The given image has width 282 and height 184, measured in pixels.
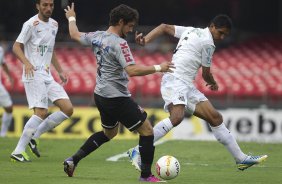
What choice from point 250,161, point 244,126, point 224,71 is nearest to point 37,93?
point 250,161

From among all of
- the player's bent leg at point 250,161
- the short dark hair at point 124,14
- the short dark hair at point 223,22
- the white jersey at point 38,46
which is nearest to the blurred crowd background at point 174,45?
the white jersey at point 38,46

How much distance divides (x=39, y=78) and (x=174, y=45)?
1330 centimetres

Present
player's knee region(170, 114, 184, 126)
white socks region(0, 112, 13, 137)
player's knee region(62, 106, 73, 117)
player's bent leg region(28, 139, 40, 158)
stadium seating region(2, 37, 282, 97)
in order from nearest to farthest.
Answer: player's knee region(170, 114, 184, 126) → player's knee region(62, 106, 73, 117) → player's bent leg region(28, 139, 40, 158) → white socks region(0, 112, 13, 137) → stadium seating region(2, 37, 282, 97)

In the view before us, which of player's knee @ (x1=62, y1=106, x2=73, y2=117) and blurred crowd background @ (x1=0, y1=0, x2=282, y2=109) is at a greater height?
player's knee @ (x1=62, y1=106, x2=73, y2=117)

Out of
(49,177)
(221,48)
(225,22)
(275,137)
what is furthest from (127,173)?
(221,48)

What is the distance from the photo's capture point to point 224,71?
23.0 meters

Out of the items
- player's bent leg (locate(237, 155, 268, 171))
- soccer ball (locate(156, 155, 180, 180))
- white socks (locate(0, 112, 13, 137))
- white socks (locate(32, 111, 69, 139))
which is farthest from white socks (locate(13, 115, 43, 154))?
white socks (locate(0, 112, 13, 137))

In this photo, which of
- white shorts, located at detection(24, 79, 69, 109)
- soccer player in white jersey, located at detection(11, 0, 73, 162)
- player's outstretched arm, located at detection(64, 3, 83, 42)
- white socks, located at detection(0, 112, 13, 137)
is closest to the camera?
player's outstretched arm, located at detection(64, 3, 83, 42)

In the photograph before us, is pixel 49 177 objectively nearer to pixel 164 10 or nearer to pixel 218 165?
pixel 218 165

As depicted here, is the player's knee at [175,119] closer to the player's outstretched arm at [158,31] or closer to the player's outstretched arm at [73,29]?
the player's outstretched arm at [158,31]

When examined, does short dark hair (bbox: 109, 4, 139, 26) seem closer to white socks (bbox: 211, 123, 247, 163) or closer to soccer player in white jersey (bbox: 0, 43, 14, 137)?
white socks (bbox: 211, 123, 247, 163)

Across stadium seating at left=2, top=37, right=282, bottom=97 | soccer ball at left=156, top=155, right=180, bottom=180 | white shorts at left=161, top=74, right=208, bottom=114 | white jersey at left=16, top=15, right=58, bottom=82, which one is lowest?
stadium seating at left=2, top=37, right=282, bottom=97

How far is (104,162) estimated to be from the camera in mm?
13000

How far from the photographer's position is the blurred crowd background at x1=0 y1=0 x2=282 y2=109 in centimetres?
2167
